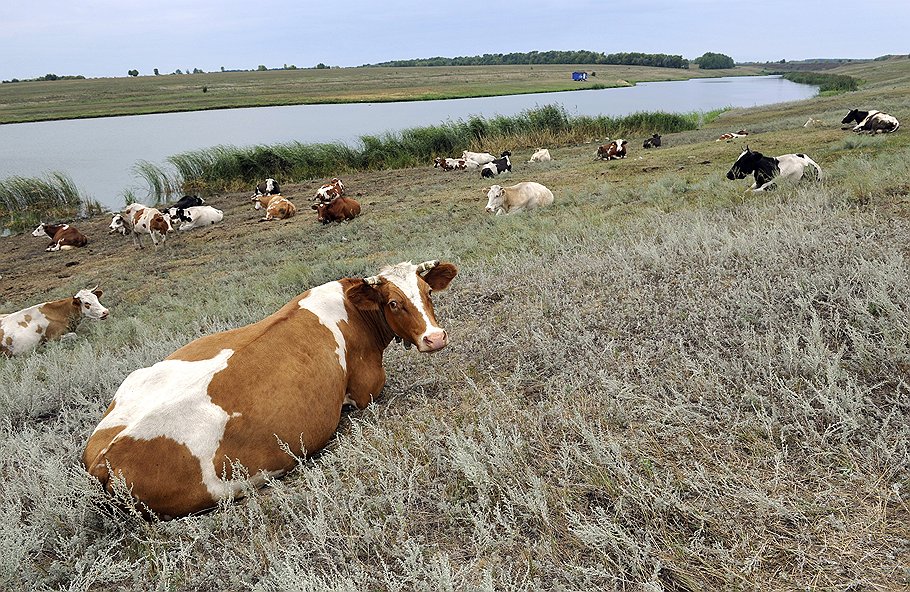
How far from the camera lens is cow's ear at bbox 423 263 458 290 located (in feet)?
15.3

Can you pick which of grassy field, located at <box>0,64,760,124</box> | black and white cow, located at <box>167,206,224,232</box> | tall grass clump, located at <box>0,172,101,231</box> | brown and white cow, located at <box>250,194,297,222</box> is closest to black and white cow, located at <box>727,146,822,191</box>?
brown and white cow, located at <box>250,194,297,222</box>

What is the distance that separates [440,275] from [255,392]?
183 centimetres

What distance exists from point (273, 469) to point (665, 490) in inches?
91.2

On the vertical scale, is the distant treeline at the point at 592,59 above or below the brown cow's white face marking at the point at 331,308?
above

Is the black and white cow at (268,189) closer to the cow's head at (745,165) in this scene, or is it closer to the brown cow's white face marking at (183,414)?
the cow's head at (745,165)

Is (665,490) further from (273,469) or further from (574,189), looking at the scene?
(574,189)

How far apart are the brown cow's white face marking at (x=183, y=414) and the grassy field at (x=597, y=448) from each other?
327mm

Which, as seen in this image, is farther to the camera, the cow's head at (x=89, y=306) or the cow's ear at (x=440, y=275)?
the cow's head at (x=89, y=306)

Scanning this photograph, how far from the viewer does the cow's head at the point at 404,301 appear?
4.25m

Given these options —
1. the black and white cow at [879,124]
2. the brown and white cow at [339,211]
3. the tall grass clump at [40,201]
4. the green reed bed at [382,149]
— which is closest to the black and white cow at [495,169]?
the brown and white cow at [339,211]

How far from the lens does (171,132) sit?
43.8 m

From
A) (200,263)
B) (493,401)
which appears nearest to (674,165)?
(200,263)

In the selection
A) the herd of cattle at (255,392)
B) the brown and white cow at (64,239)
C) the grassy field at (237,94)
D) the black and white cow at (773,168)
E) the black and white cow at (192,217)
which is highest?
the grassy field at (237,94)

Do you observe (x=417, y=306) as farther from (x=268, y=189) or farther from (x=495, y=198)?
(x=268, y=189)
